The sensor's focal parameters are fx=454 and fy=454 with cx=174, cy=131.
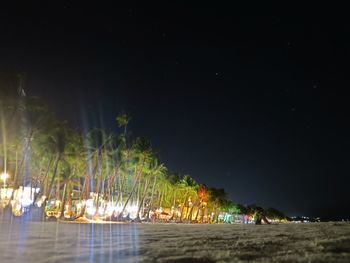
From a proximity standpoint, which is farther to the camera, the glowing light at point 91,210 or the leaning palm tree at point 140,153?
the leaning palm tree at point 140,153

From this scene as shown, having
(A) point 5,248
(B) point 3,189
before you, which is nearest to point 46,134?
(B) point 3,189

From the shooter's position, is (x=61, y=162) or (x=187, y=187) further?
(x=187, y=187)

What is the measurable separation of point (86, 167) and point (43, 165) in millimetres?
7343

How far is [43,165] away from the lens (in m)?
64.6

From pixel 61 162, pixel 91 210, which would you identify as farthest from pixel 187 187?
pixel 61 162

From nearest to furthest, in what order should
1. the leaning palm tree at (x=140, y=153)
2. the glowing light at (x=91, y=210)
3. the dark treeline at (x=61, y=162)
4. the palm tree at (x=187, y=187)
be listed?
the dark treeline at (x=61, y=162) → the glowing light at (x=91, y=210) → the leaning palm tree at (x=140, y=153) → the palm tree at (x=187, y=187)

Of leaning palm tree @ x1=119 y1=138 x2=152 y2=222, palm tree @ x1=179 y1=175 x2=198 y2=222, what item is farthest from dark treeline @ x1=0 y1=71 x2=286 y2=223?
palm tree @ x1=179 y1=175 x2=198 y2=222

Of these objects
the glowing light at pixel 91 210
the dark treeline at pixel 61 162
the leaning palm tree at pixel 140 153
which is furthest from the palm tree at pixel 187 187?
the glowing light at pixel 91 210

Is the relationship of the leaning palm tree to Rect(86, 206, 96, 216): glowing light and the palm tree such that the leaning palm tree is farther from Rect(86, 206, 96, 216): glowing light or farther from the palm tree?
the palm tree

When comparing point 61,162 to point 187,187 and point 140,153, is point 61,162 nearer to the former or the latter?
point 140,153

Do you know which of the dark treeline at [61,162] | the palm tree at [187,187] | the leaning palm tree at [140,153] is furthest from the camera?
the palm tree at [187,187]

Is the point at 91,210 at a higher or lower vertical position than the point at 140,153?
lower

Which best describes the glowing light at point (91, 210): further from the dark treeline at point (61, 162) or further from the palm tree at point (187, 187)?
the palm tree at point (187, 187)

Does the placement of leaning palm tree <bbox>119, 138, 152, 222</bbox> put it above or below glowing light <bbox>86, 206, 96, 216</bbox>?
above
